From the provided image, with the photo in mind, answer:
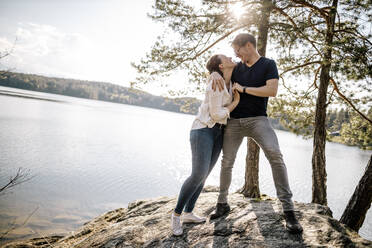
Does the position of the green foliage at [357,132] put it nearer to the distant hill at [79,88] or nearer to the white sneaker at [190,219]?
the white sneaker at [190,219]

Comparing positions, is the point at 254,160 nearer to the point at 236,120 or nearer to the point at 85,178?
the point at 236,120

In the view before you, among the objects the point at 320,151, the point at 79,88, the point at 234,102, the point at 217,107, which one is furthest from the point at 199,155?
the point at 79,88

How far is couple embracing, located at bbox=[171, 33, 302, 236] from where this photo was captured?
2447mm

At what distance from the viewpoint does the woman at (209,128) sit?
2502 millimetres

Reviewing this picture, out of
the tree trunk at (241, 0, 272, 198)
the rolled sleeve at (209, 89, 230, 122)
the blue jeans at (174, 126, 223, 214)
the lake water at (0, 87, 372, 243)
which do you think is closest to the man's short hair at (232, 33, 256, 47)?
the rolled sleeve at (209, 89, 230, 122)

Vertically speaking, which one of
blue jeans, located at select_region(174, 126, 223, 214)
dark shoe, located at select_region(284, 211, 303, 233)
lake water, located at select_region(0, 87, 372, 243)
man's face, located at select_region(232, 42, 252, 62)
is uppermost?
man's face, located at select_region(232, 42, 252, 62)

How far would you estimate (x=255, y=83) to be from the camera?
2568 millimetres

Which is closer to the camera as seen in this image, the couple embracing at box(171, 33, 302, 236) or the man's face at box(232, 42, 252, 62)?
the couple embracing at box(171, 33, 302, 236)

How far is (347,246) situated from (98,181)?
38.5ft

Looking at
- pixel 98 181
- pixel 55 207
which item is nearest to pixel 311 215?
pixel 55 207

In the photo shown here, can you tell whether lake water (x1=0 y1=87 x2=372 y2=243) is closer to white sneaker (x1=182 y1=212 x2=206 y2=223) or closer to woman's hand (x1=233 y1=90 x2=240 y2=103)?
white sneaker (x1=182 y1=212 x2=206 y2=223)

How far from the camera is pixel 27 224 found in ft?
23.6

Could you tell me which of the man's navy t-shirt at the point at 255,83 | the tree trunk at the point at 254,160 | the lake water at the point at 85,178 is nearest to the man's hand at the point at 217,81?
the man's navy t-shirt at the point at 255,83

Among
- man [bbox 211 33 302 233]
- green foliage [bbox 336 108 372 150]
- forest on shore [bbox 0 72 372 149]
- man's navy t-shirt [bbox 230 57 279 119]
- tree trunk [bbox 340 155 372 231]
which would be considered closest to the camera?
man [bbox 211 33 302 233]
